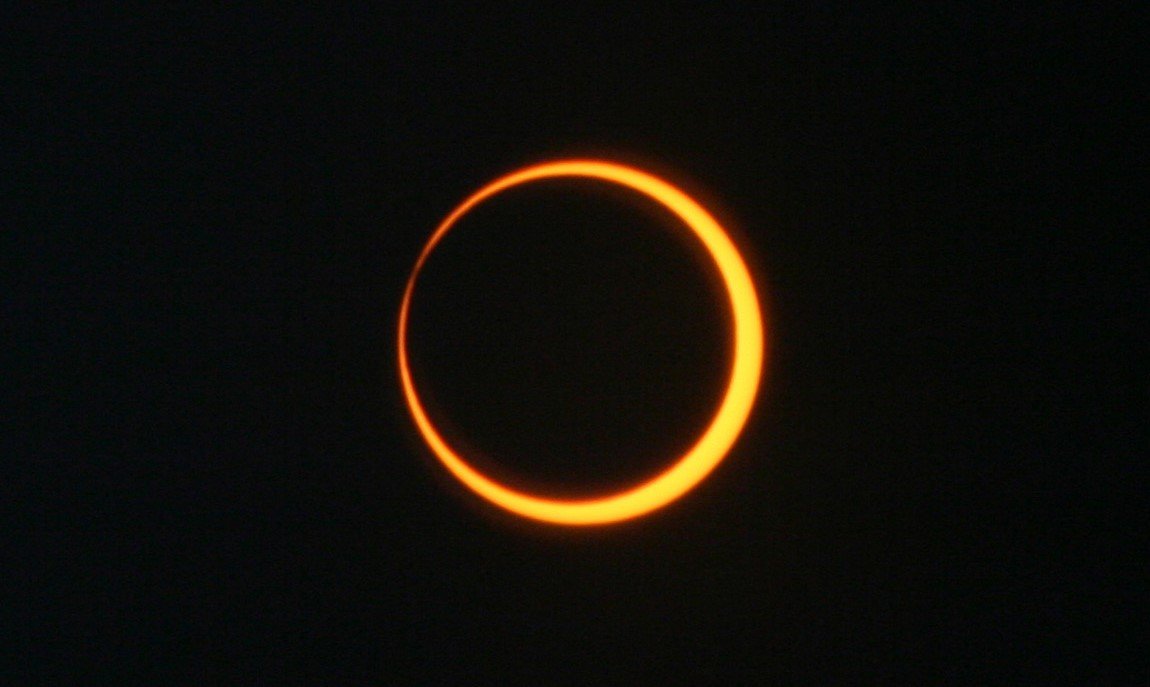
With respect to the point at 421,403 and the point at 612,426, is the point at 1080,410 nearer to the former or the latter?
the point at 612,426

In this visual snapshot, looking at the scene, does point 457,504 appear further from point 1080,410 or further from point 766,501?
point 1080,410

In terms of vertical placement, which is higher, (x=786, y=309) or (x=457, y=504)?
(x=786, y=309)

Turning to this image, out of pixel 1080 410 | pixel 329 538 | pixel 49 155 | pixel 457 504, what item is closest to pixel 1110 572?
pixel 1080 410

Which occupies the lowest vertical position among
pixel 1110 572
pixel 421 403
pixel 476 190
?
pixel 1110 572

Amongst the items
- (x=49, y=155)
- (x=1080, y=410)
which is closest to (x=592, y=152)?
(x=1080, y=410)

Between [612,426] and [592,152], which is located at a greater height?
[592,152]

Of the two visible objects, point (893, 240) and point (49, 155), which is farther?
point (49, 155)
